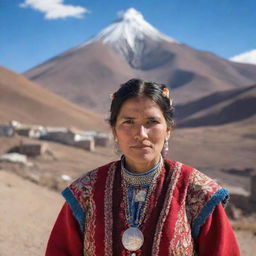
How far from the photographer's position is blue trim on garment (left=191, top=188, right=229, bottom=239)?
1.58 m

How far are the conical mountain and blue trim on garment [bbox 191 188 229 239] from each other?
2846 inches

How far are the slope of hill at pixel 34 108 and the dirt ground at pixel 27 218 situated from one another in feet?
81.0

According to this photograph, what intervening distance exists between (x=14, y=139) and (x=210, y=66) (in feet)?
300

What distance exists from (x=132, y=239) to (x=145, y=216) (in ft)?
0.36

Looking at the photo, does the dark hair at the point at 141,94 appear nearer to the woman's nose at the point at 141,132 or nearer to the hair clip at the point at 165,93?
the hair clip at the point at 165,93

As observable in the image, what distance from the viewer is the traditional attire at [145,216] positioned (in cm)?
158

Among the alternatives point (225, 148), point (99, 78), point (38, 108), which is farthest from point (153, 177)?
point (99, 78)

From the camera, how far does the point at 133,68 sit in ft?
351

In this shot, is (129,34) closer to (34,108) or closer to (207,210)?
(34,108)

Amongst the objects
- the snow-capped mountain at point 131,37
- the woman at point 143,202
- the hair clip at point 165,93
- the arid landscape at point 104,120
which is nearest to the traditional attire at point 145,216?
the woman at point 143,202

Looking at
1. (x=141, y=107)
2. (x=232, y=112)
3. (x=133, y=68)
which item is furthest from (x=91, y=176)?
(x=133, y=68)

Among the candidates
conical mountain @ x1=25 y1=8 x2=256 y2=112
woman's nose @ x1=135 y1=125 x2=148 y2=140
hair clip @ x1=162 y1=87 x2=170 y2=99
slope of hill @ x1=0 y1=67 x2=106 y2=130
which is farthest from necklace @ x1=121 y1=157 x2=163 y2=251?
conical mountain @ x1=25 y1=8 x2=256 y2=112

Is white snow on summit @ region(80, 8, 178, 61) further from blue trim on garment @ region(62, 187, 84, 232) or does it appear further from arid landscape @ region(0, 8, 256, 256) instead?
blue trim on garment @ region(62, 187, 84, 232)

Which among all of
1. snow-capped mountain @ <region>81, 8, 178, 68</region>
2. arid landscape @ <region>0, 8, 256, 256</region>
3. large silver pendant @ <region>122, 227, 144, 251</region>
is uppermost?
snow-capped mountain @ <region>81, 8, 178, 68</region>
